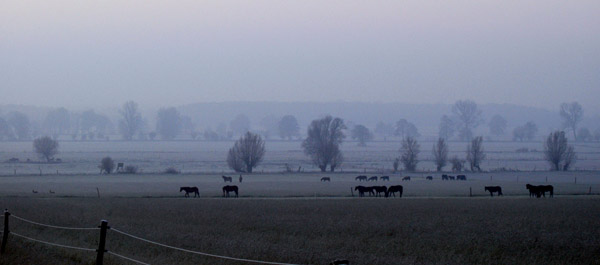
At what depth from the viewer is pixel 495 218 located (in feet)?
91.7

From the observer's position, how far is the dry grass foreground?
658 inches

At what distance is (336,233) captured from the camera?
2264cm

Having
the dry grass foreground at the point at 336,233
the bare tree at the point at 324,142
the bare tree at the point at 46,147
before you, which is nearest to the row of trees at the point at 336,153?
the bare tree at the point at 324,142

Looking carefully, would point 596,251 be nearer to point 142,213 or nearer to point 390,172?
point 142,213

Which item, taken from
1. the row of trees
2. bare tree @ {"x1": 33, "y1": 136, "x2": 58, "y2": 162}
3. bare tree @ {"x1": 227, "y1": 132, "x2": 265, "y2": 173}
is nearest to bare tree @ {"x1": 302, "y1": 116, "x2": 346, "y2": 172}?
the row of trees

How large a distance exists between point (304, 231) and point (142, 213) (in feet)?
34.3

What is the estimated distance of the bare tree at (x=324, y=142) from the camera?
10381cm

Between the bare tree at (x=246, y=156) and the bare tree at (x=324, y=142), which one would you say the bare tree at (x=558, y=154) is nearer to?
the bare tree at (x=324, y=142)

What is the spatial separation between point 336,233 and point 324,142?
84547 mm

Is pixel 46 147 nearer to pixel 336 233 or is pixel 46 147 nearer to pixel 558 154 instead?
pixel 558 154

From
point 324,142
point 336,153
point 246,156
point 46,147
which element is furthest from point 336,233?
point 46,147

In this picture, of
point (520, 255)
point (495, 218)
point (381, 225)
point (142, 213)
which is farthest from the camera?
point (142, 213)

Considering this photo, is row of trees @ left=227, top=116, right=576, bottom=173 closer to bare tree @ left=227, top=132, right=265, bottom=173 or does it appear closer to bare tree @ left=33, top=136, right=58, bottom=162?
bare tree @ left=227, top=132, right=265, bottom=173

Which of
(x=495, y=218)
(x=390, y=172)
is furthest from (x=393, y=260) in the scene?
(x=390, y=172)
